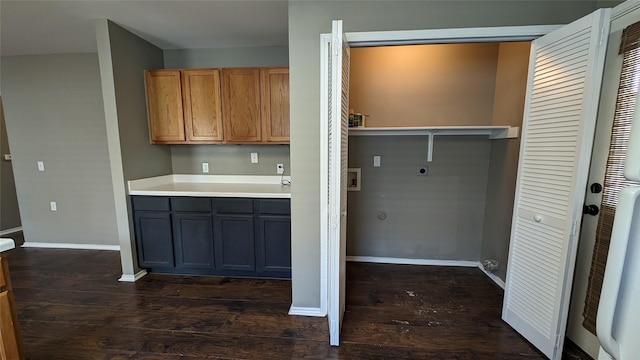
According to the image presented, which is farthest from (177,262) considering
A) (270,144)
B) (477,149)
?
(477,149)

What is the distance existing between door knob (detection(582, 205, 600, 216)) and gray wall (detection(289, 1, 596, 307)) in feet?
3.98

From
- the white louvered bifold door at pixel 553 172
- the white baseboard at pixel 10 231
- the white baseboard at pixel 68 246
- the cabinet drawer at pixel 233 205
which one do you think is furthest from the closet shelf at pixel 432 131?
the white baseboard at pixel 10 231

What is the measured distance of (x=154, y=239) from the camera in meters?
2.72

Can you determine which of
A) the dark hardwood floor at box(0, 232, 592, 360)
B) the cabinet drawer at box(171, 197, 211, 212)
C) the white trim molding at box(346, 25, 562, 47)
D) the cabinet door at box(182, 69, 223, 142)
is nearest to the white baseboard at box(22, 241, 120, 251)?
the dark hardwood floor at box(0, 232, 592, 360)

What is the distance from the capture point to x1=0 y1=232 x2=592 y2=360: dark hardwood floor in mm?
1766

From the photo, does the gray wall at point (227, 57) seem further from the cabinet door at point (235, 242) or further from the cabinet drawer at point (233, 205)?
the cabinet door at point (235, 242)

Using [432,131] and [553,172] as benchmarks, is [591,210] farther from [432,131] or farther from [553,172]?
[432,131]

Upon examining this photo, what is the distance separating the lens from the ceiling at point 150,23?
210 cm

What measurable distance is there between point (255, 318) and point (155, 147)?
2.21 meters

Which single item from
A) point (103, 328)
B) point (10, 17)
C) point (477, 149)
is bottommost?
point (103, 328)

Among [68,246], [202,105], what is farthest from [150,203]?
[68,246]

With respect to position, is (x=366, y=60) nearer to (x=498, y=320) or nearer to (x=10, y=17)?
(x=498, y=320)

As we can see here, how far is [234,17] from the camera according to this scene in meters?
2.29

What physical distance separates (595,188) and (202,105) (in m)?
3.32
